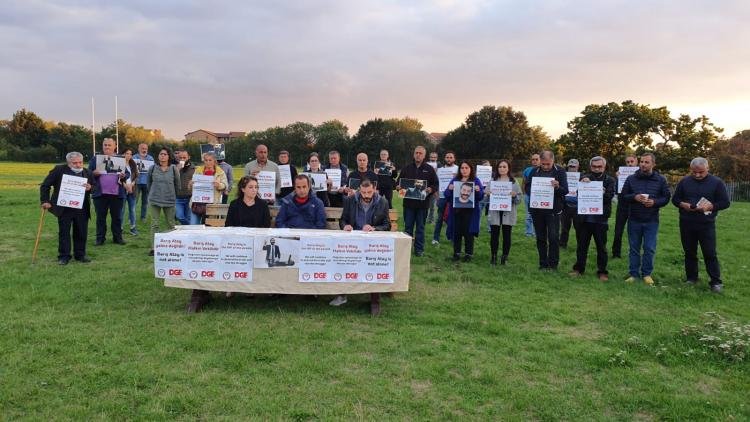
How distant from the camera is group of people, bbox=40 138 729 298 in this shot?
296 inches

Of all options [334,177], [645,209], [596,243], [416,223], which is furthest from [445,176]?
[645,209]

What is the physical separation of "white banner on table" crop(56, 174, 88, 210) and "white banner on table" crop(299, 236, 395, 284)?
17.2 feet

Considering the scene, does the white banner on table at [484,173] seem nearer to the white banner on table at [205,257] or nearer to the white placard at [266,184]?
the white placard at [266,184]

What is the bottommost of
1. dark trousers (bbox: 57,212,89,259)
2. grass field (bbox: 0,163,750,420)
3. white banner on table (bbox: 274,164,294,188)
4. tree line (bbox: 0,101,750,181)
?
grass field (bbox: 0,163,750,420)

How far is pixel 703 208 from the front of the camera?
7.99 meters

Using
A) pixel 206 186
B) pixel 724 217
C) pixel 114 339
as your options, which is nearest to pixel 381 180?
pixel 206 186

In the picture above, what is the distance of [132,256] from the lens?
978 cm

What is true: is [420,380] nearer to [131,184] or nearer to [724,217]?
[131,184]

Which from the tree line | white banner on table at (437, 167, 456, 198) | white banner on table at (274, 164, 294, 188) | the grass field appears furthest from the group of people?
the tree line

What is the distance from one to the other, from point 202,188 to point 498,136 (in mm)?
59510

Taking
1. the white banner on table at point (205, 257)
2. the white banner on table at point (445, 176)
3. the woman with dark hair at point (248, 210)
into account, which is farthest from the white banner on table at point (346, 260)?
the white banner on table at point (445, 176)

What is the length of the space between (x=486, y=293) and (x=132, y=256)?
680cm

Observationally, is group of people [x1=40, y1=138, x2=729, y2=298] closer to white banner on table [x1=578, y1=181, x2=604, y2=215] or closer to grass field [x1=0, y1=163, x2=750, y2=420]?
white banner on table [x1=578, y1=181, x2=604, y2=215]

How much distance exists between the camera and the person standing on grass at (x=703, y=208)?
8070 mm
